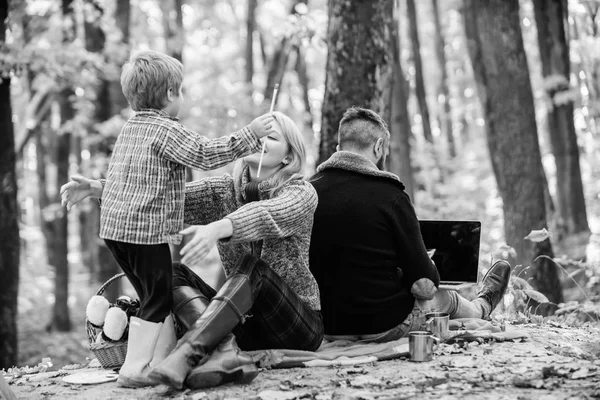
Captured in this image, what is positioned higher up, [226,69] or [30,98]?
[226,69]

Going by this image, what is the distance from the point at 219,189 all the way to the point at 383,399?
69.5 inches

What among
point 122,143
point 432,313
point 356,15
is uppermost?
point 356,15

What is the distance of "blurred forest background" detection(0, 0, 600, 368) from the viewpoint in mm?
7445

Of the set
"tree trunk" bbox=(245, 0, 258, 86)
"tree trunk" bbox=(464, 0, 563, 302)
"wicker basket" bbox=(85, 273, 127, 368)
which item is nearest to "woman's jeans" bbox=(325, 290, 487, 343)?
"wicker basket" bbox=(85, 273, 127, 368)

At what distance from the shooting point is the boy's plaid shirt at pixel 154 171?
3900 mm

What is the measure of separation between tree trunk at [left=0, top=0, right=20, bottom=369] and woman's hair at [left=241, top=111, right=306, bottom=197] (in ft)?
18.3

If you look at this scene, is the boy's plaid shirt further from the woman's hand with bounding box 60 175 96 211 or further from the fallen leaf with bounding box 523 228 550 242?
the fallen leaf with bounding box 523 228 550 242

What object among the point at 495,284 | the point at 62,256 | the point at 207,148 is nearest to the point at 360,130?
the point at 207,148

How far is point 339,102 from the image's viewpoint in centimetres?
611

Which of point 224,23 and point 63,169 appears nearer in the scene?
point 63,169

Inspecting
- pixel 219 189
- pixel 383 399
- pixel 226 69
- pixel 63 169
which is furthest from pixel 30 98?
pixel 383 399

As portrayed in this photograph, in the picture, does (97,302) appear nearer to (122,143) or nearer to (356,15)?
(122,143)

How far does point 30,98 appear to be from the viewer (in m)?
15.3

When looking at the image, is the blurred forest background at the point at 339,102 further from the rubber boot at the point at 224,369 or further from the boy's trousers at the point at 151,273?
the rubber boot at the point at 224,369
